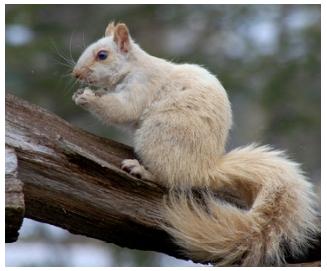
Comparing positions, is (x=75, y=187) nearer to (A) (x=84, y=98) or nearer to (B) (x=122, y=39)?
(A) (x=84, y=98)

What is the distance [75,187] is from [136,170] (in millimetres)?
338

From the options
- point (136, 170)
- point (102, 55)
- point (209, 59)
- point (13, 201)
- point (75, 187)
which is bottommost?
point (13, 201)

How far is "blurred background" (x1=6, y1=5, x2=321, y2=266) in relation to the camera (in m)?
8.66

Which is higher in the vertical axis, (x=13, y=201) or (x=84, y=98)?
(x=84, y=98)

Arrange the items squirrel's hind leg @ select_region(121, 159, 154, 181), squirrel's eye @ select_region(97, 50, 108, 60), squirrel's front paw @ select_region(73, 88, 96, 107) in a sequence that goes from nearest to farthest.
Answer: squirrel's hind leg @ select_region(121, 159, 154, 181) < squirrel's front paw @ select_region(73, 88, 96, 107) < squirrel's eye @ select_region(97, 50, 108, 60)

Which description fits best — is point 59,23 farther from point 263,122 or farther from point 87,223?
point 87,223

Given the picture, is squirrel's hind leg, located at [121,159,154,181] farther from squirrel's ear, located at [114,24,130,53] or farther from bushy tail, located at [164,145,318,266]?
squirrel's ear, located at [114,24,130,53]

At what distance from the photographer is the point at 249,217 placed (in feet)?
12.8

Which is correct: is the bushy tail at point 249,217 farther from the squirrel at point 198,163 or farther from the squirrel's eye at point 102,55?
the squirrel's eye at point 102,55

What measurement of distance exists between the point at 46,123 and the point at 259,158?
1071mm

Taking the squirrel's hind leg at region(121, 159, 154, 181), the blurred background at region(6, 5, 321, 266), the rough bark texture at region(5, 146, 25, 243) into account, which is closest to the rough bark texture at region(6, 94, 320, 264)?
the squirrel's hind leg at region(121, 159, 154, 181)

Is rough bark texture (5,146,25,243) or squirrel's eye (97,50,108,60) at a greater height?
squirrel's eye (97,50,108,60)

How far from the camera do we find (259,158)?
4207mm

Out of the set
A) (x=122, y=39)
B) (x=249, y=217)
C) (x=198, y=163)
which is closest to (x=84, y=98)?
(x=122, y=39)
